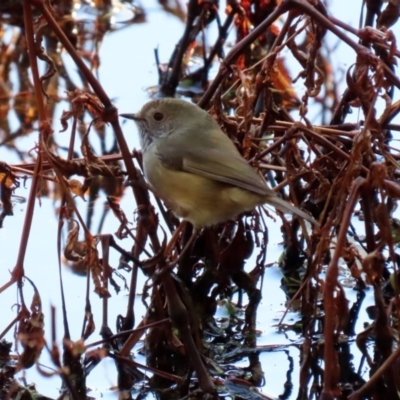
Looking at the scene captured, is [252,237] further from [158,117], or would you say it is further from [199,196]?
[158,117]

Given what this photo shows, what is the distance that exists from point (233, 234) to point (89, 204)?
3.59ft

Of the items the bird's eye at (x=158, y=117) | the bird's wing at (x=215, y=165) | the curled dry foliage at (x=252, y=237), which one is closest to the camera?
the curled dry foliage at (x=252, y=237)

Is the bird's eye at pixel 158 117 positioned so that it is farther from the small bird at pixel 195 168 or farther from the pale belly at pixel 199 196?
the pale belly at pixel 199 196

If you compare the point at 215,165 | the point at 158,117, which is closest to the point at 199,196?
the point at 215,165

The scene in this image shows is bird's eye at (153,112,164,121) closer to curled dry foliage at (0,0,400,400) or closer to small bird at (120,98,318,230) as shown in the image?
small bird at (120,98,318,230)

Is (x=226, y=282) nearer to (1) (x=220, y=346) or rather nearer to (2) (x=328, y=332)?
(1) (x=220, y=346)

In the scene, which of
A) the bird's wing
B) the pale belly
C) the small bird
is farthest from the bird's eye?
the pale belly

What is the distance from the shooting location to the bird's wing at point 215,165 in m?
3.07

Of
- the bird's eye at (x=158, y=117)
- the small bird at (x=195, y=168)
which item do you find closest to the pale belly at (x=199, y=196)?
the small bird at (x=195, y=168)

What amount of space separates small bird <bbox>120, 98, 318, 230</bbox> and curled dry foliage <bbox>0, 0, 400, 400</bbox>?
73 mm

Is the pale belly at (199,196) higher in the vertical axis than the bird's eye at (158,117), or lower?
lower

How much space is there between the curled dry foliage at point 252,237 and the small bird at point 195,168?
73mm

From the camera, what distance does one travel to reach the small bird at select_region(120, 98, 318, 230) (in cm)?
311

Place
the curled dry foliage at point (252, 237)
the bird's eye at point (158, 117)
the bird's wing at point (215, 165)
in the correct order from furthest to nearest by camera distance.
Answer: the bird's eye at point (158, 117) < the bird's wing at point (215, 165) < the curled dry foliage at point (252, 237)
